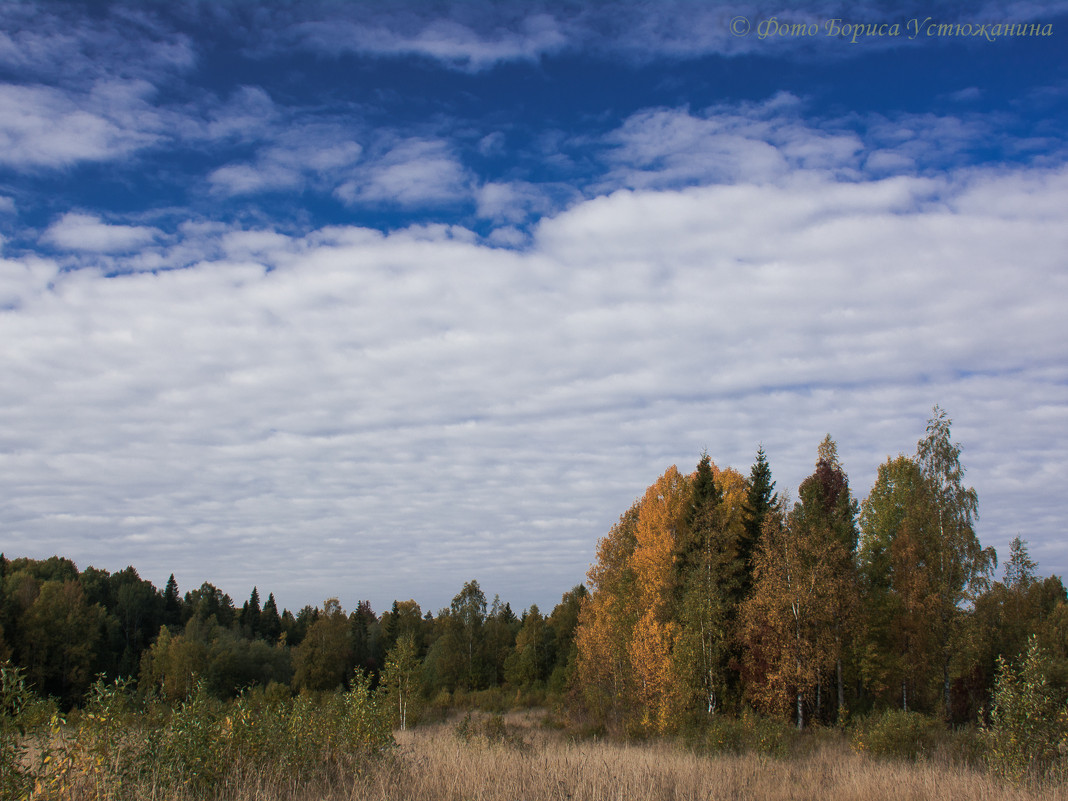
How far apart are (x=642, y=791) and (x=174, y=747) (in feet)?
23.9

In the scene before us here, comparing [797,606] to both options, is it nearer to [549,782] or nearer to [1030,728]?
[1030,728]

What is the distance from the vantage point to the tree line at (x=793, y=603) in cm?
2886

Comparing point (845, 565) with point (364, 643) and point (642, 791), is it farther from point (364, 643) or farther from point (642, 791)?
point (364, 643)

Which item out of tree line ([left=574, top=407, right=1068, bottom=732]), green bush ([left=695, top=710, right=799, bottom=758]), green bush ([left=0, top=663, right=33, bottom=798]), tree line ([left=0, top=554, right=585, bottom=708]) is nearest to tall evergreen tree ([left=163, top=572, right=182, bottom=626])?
tree line ([left=0, top=554, right=585, bottom=708])

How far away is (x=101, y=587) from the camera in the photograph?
91062 mm

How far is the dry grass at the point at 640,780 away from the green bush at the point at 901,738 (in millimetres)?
2155

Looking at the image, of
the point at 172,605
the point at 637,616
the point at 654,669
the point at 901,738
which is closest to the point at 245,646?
the point at 172,605

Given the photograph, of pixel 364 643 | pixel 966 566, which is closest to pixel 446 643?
pixel 364 643

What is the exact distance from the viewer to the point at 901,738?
1922 centimetres

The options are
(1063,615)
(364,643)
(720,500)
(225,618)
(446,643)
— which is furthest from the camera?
(225,618)

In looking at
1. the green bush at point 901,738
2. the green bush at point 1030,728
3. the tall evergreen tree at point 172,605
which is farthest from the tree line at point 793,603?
the tall evergreen tree at point 172,605

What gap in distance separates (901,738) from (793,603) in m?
9.55

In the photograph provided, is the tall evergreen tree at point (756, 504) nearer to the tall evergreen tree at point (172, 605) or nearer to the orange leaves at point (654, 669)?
the orange leaves at point (654, 669)

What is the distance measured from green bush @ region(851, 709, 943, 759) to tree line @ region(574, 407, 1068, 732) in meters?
7.00
